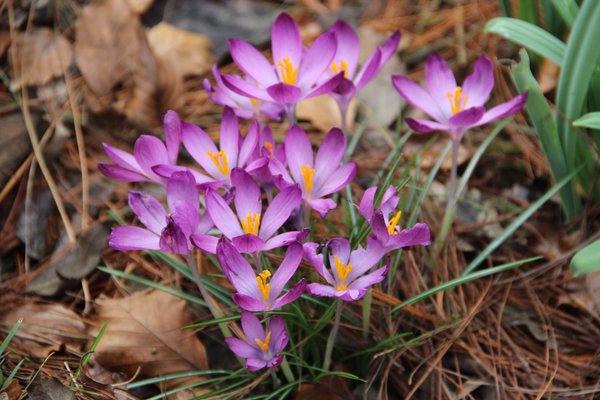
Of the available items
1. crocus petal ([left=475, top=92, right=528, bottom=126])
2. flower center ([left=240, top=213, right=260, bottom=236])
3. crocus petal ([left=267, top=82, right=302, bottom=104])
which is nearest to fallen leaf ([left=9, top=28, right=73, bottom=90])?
crocus petal ([left=267, top=82, right=302, bottom=104])

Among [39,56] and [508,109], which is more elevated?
[508,109]

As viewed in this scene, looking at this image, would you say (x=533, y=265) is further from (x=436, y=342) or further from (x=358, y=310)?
(x=358, y=310)

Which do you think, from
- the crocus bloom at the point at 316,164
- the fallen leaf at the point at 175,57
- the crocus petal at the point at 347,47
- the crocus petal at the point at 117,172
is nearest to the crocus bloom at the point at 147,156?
the crocus petal at the point at 117,172

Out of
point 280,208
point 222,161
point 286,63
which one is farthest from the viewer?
point 286,63

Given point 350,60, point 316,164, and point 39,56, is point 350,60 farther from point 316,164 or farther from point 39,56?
point 39,56

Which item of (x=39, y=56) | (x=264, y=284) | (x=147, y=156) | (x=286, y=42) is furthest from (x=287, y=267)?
Result: (x=39, y=56)

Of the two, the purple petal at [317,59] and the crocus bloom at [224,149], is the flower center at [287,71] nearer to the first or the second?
the purple petal at [317,59]
